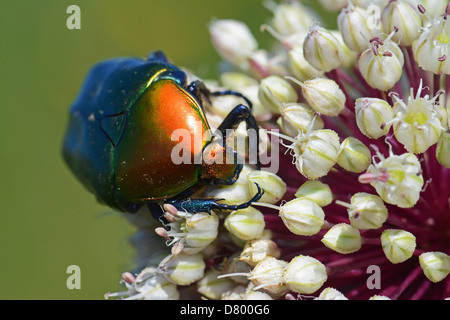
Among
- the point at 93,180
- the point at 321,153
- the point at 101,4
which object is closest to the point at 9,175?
the point at 101,4

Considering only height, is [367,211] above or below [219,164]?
below

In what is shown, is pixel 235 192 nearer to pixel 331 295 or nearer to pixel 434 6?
pixel 331 295

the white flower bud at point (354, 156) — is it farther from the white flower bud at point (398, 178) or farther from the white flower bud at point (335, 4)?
the white flower bud at point (335, 4)

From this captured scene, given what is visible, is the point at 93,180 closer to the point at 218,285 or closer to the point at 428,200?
the point at 218,285

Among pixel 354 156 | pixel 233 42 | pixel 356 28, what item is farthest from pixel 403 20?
pixel 233 42

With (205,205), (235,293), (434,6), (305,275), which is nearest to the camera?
(305,275)

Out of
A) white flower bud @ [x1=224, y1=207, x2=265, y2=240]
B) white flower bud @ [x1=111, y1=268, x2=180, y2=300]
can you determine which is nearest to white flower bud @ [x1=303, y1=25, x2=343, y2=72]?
white flower bud @ [x1=224, y1=207, x2=265, y2=240]

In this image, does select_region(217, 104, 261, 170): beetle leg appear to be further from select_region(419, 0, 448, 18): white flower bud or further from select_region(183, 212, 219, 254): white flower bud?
select_region(419, 0, 448, 18): white flower bud
